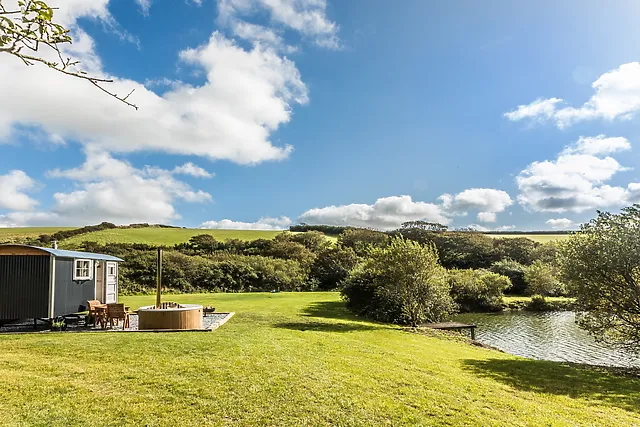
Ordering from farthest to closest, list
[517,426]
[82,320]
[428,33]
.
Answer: [428,33], [82,320], [517,426]

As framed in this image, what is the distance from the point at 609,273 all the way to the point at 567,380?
168 inches

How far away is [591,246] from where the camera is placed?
13367 millimetres

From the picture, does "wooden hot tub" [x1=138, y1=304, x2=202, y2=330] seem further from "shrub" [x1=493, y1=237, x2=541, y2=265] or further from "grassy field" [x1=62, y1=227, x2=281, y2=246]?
"shrub" [x1=493, y1=237, x2=541, y2=265]

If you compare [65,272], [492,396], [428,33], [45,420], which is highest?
[428,33]

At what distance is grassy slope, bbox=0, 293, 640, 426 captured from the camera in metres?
6.25

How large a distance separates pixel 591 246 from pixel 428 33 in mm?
10439

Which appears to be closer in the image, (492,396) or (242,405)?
(242,405)

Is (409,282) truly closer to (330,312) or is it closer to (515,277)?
(330,312)

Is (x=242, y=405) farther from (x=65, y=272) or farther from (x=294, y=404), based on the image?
(x=65, y=272)

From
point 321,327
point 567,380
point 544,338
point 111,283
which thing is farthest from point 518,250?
point 111,283

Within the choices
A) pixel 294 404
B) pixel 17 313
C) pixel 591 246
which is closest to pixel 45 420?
pixel 294 404

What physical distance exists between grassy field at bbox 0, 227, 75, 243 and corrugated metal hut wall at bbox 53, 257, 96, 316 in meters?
40.7

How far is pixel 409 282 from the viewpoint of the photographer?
19797 millimetres

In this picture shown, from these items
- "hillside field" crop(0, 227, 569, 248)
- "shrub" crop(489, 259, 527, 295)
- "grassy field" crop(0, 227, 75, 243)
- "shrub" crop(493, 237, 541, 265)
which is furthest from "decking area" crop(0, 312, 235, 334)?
"shrub" crop(493, 237, 541, 265)
